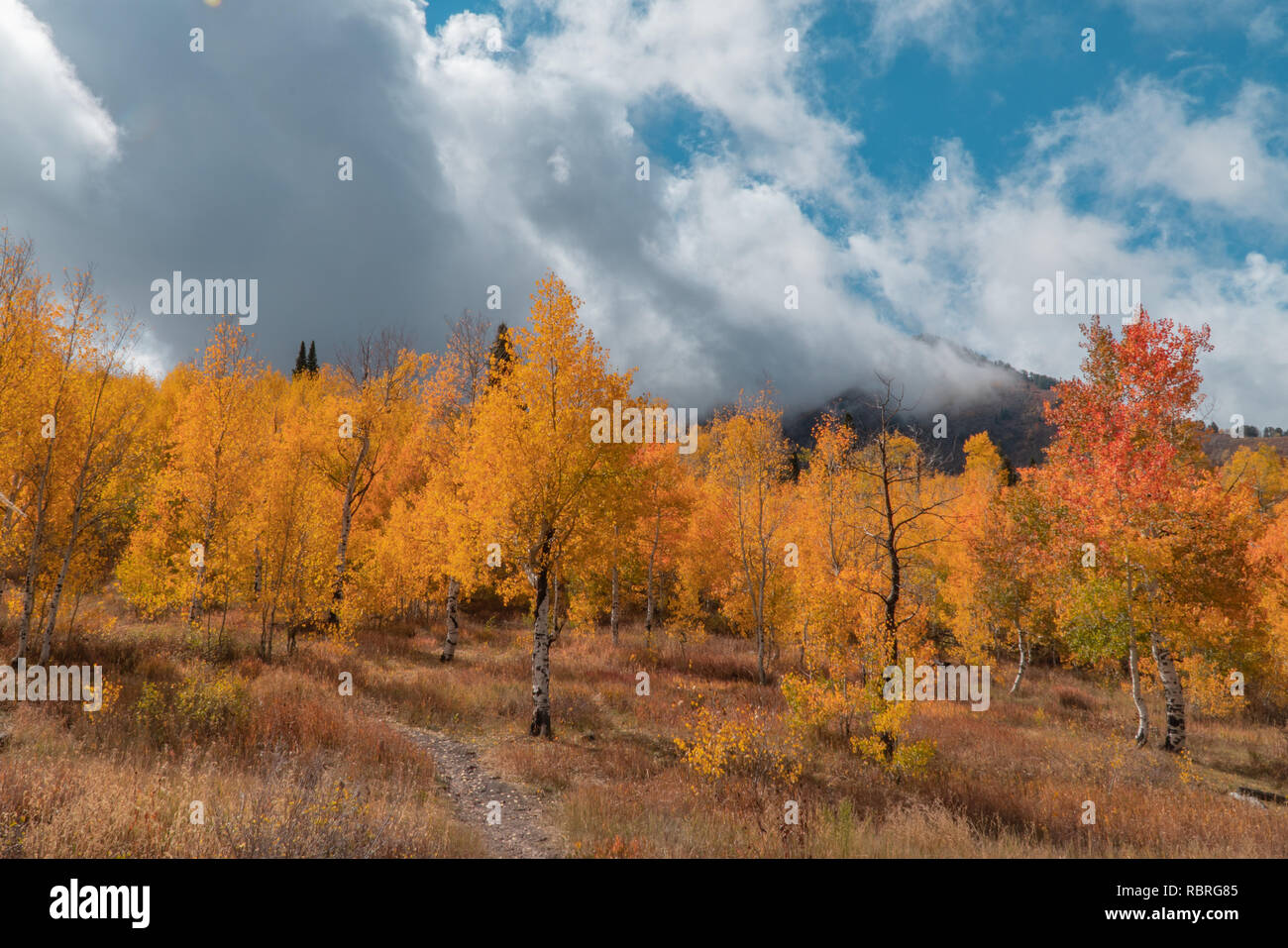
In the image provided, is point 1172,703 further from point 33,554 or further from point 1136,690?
point 33,554

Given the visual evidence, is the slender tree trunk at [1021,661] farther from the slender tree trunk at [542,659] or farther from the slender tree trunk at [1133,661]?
the slender tree trunk at [542,659]

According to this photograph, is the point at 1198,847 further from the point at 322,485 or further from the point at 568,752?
the point at 322,485

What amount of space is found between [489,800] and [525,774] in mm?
1421

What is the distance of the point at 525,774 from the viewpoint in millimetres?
12023

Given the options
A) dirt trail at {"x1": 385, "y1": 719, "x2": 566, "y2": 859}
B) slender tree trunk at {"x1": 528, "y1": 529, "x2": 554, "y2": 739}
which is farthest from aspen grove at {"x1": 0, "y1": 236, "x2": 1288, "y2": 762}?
dirt trail at {"x1": 385, "y1": 719, "x2": 566, "y2": 859}

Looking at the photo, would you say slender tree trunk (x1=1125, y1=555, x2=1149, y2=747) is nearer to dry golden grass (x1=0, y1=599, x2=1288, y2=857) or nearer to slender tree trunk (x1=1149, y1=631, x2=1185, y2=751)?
slender tree trunk (x1=1149, y1=631, x2=1185, y2=751)

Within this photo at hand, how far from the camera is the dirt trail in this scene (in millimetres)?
8680

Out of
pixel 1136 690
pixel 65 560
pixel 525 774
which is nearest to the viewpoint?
pixel 525 774

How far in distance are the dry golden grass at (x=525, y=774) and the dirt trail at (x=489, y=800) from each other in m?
0.37

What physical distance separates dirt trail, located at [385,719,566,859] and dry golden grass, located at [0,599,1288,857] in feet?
1.21

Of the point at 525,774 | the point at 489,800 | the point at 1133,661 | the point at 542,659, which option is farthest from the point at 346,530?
the point at 1133,661

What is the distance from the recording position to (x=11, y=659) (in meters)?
15.0

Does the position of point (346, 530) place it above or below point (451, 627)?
above
